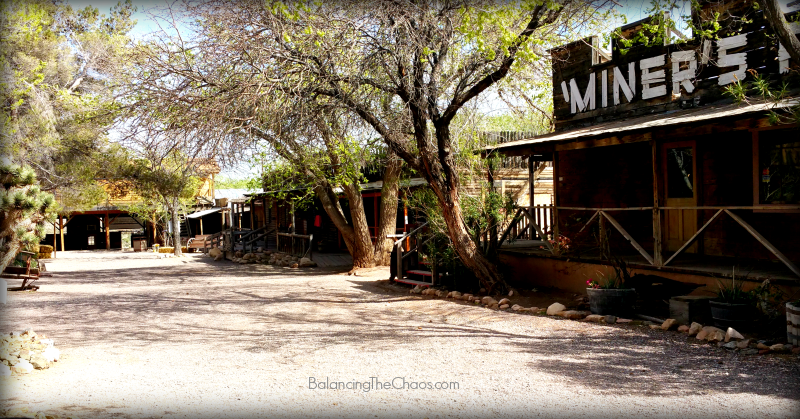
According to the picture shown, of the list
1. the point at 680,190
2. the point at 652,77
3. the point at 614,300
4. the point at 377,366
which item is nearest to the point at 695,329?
the point at 614,300

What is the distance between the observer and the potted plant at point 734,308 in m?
7.39

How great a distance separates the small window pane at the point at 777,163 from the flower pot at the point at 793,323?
2184mm

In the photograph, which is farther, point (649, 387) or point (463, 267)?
point (463, 267)

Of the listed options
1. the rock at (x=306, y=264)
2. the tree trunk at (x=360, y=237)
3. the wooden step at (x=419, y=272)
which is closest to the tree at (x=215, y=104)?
the wooden step at (x=419, y=272)

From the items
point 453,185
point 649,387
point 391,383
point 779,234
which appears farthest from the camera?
point 453,185

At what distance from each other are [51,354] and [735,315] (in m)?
8.03

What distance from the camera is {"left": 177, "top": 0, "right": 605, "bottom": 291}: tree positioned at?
9.88 metres

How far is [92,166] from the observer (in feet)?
73.7

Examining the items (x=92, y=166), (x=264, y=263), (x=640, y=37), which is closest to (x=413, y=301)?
(x=640, y=37)

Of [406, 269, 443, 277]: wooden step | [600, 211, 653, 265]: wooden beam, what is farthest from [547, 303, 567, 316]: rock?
[406, 269, 443, 277]: wooden step

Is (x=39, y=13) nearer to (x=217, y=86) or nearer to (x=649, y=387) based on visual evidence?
(x=217, y=86)

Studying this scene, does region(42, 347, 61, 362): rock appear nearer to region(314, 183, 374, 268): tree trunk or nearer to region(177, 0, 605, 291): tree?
region(177, 0, 605, 291): tree

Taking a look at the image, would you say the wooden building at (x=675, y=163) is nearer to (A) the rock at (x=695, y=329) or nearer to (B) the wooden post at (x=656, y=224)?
(B) the wooden post at (x=656, y=224)

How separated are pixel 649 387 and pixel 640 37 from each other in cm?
790
